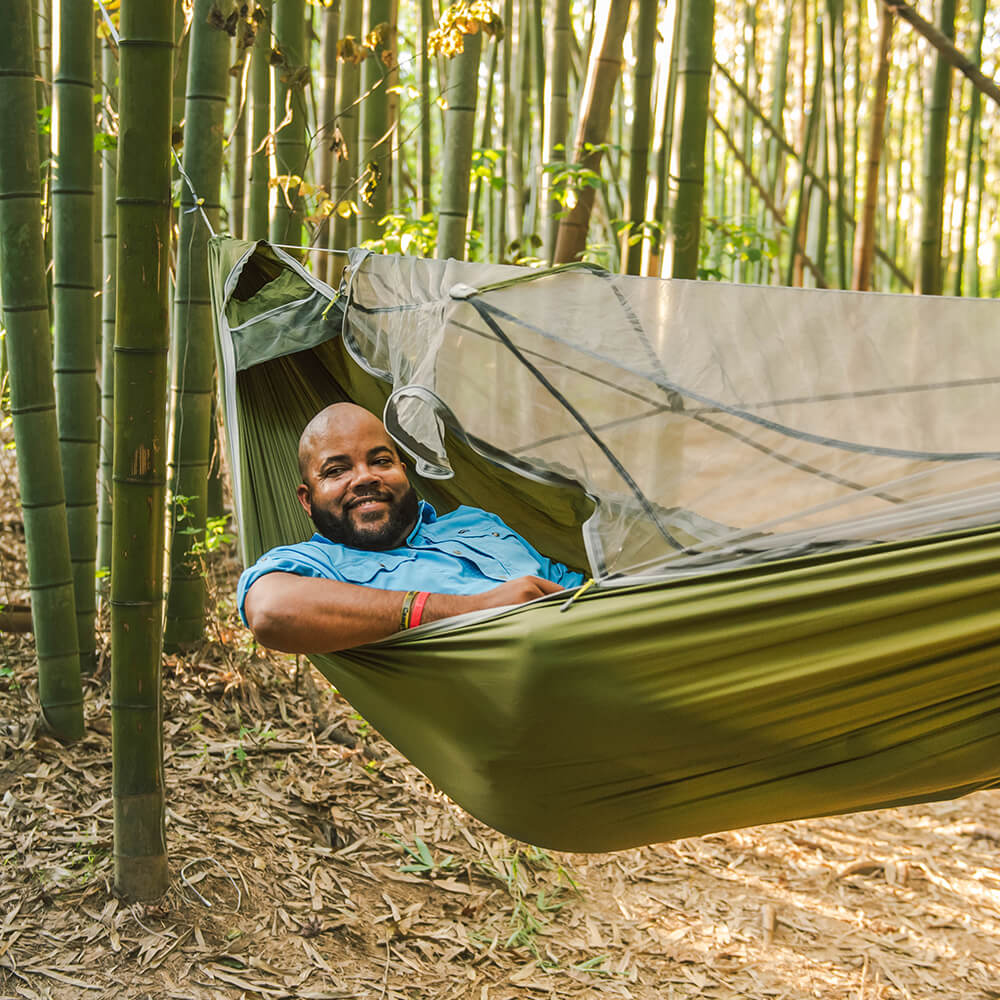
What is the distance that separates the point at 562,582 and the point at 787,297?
641 mm

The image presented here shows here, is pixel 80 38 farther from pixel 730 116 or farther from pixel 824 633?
pixel 730 116

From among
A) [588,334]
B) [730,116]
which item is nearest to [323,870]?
[588,334]

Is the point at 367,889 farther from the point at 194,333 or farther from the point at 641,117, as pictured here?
the point at 641,117

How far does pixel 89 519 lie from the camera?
244 centimetres

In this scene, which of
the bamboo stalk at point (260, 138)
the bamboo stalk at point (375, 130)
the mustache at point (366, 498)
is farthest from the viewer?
the bamboo stalk at point (375, 130)

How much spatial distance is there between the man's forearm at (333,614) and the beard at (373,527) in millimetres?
331

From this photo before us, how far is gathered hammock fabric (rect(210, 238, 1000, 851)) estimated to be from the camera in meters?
1.17

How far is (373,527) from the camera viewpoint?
1711mm

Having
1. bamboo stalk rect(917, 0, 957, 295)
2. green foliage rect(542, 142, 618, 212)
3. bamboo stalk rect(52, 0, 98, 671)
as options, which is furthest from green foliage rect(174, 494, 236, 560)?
bamboo stalk rect(917, 0, 957, 295)

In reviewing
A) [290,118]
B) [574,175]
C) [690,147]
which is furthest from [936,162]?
[290,118]

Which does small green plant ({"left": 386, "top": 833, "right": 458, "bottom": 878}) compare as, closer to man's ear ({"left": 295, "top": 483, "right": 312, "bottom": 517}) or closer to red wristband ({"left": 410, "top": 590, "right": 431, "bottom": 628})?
man's ear ({"left": 295, "top": 483, "right": 312, "bottom": 517})

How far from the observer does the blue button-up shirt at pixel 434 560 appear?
5.13 ft

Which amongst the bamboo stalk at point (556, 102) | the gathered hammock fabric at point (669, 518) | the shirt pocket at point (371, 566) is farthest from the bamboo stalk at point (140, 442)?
the bamboo stalk at point (556, 102)

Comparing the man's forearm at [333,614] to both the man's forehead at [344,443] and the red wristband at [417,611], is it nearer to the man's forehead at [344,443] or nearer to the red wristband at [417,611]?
the red wristband at [417,611]
